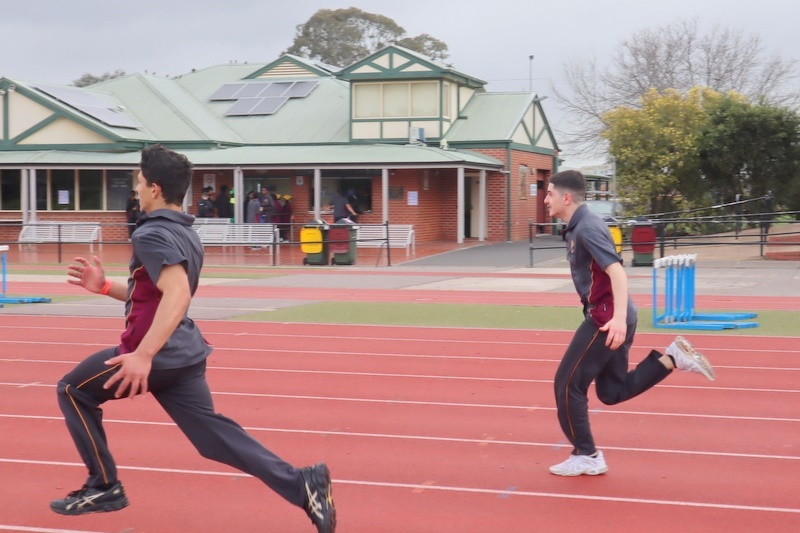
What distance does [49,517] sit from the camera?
5.89m

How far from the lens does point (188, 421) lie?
520 centimetres

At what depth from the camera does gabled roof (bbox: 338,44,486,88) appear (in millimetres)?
36094

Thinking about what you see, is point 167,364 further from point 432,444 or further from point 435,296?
point 435,296

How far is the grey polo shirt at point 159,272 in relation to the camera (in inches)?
194

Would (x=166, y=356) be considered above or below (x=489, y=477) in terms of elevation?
above

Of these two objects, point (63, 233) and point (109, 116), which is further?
point (109, 116)

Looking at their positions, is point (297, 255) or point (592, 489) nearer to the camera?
point (592, 489)

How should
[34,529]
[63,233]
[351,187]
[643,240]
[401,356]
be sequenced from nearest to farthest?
[34,529], [401,356], [643,240], [63,233], [351,187]

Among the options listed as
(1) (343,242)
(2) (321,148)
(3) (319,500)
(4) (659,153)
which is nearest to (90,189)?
(2) (321,148)

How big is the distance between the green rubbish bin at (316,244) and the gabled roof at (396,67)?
9.65 m

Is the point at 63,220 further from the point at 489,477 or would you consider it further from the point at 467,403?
the point at 489,477

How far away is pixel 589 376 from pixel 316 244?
22.1 m

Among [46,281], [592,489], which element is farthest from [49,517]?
[46,281]

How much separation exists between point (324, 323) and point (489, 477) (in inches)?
340
